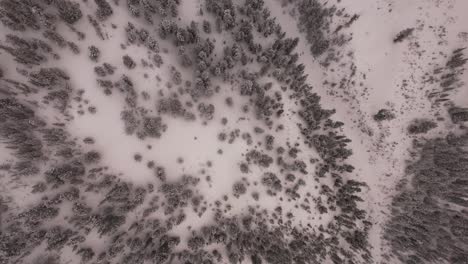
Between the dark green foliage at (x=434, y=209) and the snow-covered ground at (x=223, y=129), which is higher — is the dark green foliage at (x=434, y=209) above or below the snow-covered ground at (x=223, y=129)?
below

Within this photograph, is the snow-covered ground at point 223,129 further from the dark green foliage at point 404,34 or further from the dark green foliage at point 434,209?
the dark green foliage at point 434,209

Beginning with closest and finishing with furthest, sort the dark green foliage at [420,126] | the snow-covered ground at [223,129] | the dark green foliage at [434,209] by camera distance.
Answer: the snow-covered ground at [223,129], the dark green foliage at [434,209], the dark green foliage at [420,126]

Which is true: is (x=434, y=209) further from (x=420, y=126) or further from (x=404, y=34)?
(x=404, y=34)

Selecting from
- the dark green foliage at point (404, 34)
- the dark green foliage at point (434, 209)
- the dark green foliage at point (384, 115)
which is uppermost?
the dark green foliage at point (404, 34)

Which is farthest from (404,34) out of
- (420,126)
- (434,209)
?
(434,209)

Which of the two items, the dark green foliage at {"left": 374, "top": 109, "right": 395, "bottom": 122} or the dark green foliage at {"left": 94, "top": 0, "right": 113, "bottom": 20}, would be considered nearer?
the dark green foliage at {"left": 94, "top": 0, "right": 113, "bottom": 20}

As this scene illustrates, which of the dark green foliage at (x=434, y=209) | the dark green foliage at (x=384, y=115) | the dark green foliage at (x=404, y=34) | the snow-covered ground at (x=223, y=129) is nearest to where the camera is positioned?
the snow-covered ground at (x=223, y=129)

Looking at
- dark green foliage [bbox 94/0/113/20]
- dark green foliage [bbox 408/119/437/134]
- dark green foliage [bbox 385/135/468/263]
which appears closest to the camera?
dark green foliage [bbox 94/0/113/20]

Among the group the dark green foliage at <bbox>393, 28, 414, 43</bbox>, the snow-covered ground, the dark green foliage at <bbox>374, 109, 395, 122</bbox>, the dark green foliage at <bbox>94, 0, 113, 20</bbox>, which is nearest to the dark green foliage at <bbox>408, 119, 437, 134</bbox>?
the snow-covered ground

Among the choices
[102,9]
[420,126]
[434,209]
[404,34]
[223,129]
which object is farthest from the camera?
[404,34]

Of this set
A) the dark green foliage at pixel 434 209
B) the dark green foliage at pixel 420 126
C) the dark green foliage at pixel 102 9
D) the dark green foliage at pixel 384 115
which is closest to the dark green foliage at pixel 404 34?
the dark green foliage at pixel 384 115

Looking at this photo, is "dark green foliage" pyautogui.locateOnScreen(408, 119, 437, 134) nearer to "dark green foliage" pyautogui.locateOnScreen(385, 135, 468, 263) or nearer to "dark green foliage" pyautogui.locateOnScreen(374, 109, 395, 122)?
"dark green foliage" pyautogui.locateOnScreen(385, 135, 468, 263)

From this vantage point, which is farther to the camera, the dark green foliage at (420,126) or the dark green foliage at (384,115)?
the dark green foliage at (384,115)
